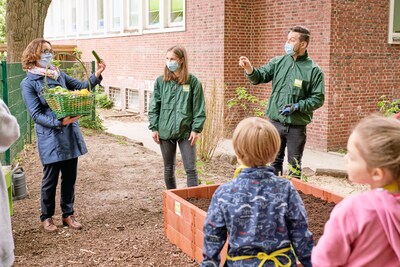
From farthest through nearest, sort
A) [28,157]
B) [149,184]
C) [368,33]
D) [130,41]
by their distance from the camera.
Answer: [130,41] < [368,33] < [28,157] < [149,184]

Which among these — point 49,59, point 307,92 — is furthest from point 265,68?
point 49,59

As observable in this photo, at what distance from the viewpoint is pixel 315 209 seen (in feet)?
15.8

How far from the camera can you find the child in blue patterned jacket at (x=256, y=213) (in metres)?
2.64

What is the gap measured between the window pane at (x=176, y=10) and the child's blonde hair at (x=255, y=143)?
13278 mm

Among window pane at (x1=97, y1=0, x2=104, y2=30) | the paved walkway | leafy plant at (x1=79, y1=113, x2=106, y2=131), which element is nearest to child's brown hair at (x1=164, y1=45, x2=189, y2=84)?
the paved walkway

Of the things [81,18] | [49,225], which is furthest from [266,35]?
[81,18]

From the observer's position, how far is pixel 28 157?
951 centimetres

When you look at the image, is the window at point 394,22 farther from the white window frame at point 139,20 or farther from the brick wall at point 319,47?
the white window frame at point 139,20

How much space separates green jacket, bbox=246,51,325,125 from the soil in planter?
35.3 inches

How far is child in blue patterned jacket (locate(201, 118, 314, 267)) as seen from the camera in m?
2.64

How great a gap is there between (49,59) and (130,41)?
43.4 feet

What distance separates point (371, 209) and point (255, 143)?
73 cm

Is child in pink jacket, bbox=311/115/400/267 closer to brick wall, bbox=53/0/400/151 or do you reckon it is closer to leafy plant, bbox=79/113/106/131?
brick wall, bbox=53/0/400/151

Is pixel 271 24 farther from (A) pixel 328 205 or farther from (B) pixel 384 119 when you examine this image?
(B) pixel 384 119
